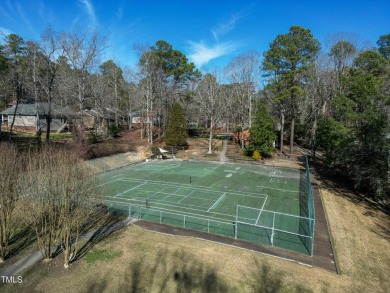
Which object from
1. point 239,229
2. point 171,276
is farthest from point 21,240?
point 239,229

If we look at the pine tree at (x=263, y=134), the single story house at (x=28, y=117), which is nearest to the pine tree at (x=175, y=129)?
the pine tree at (x=263, y=134)

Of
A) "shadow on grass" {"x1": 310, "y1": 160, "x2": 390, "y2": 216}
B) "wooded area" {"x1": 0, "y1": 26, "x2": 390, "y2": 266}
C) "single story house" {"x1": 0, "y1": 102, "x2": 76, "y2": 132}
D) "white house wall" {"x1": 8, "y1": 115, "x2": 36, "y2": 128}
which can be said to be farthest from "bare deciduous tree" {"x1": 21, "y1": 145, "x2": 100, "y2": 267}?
"white house wall" {"x1": 8, "y1": 115, "x2": 36, "y2": 128}

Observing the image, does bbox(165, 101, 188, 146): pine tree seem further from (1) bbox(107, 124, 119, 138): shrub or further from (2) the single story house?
(2) the single story house

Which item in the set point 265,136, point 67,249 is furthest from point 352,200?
point 67,249

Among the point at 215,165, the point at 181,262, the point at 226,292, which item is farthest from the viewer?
the point at 215,165

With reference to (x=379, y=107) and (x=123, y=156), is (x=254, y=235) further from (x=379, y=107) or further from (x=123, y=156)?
(x=123, y=156)

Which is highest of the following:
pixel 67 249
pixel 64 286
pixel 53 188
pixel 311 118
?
pixel 311 118

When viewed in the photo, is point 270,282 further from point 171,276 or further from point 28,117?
point 28,117

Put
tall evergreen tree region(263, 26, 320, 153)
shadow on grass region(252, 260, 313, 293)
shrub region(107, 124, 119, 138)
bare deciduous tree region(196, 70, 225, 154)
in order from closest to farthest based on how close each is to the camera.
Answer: shadow on grass region(252, 260, 313, 293), tall evergreen tree region(263, 26, 320, 153), bare deciduous tree region(196, 70, 225, 154), shrub region(107, 124, 119, 138)
